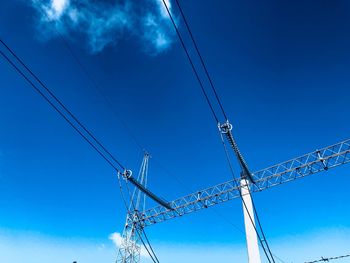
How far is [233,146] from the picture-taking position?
1664 centimetres

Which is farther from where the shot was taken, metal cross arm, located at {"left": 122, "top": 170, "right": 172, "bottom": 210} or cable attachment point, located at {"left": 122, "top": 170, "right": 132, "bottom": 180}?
metal cross arm, located at {"left": 122, "top": 170, "right": 172, "bottom": 210}

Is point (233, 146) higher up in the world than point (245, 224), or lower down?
higher up

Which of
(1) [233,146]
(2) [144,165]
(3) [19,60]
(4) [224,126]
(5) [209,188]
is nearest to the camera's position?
(3) [19,60]

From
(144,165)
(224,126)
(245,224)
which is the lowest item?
(245,224)

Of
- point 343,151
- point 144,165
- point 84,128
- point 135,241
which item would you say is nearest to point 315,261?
point 343,151

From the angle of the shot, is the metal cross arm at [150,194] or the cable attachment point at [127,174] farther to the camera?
the metal cross arm at [150,194]

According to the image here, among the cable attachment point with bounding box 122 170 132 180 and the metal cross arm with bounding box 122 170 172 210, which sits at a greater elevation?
the metal cross arm with bounding box 122 170 172 210

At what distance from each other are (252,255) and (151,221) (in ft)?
33.6

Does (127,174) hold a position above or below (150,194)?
below

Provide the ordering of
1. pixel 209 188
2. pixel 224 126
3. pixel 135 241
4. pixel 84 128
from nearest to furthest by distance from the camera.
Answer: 1. pixel 84 128
2. pixel 224 126
3. pixel 209 188
4. pixel 135 241

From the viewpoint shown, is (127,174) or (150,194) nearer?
(127,174)

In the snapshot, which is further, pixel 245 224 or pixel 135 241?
pixel 135 241

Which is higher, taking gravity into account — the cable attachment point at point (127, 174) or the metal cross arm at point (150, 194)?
the metal cross arm at point (150, 194)

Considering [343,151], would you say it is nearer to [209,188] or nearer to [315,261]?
[315,261]
